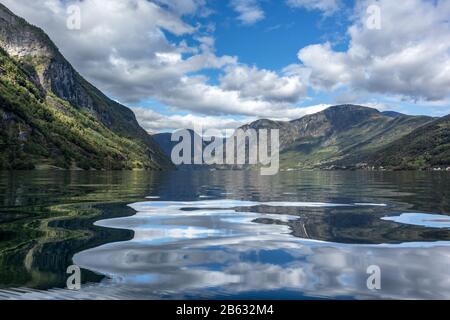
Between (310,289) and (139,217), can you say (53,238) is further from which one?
(310,289)

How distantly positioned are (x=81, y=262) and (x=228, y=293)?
544 centimetres

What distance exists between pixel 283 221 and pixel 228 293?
13.7 meters

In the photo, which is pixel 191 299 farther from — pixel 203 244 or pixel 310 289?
pixel 203 244

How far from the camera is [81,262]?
1262 centimetres

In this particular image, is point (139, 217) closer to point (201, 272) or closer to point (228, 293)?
point (201, 272)

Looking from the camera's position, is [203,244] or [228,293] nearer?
[228,293]

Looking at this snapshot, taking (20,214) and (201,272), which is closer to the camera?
(201,272)

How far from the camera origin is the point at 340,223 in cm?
2236

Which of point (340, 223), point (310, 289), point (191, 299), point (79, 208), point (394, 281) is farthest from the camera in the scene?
point (79, 208)

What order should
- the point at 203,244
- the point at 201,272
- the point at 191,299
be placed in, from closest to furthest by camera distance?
→ 1. the point at 191,299
2. the point at 201,272
3. the point at 203,244

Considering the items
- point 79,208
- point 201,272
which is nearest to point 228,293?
point 201,272
